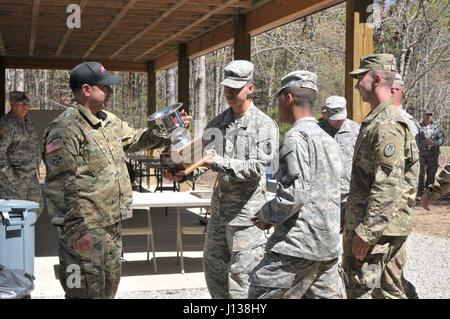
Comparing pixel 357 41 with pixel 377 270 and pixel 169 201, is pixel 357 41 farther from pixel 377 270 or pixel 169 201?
pixel 377 270

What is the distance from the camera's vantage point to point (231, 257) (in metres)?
4.02

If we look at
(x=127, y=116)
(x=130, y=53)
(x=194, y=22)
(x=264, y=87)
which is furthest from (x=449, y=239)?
(x=127, y=116)

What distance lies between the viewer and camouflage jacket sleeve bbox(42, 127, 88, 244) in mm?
3242

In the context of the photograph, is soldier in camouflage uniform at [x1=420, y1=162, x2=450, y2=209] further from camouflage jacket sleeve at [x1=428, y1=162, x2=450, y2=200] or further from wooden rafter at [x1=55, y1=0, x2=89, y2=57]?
wooden rafter at [x1=55, y1=0, x2=89, y2=57]

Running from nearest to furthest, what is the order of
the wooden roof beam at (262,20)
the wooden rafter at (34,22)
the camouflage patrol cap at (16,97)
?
the wooden roof beam at (262,20), the camouflage patrol cap at (16,97), the wooden rafter at (34,22)

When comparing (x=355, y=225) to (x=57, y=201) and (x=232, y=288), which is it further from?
(x=57, y=201)

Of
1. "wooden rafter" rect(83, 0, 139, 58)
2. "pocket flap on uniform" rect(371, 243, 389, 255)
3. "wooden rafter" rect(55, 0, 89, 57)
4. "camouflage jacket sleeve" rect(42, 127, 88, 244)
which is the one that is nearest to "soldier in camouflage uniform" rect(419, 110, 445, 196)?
"wooden rafter" rect(83, 0, 139, 58)

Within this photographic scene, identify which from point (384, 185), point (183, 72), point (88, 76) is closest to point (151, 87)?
point (183, 72)

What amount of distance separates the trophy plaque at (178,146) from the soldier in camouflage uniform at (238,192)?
229 millimetres

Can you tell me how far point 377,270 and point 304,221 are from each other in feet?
2.65

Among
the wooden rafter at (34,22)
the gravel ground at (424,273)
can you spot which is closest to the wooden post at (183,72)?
the wooden rafter at (34,22)

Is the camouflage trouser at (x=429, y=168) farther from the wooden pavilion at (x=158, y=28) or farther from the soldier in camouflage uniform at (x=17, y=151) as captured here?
the soldier in camouflage uniform at (x=17, y=151)

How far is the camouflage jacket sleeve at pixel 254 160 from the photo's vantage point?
12.6 ft

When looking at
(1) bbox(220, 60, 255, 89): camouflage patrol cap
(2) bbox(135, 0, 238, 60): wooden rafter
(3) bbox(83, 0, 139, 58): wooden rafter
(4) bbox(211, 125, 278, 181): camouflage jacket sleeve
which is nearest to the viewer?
(4) bbox(211, 125, 278, 181): camouflage jacket sleeve
